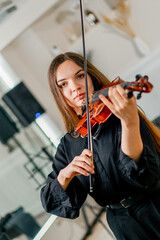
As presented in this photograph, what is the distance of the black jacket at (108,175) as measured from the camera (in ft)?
2.37

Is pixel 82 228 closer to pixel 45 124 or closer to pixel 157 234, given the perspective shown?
pixel 45 124

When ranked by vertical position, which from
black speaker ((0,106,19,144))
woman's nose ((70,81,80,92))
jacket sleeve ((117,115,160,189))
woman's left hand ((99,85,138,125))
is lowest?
jacket sleeve ((117,115,160,189))

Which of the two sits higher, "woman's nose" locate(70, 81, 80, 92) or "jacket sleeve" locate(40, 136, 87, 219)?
"woman's nose" locate(70, 81, 80, 92)

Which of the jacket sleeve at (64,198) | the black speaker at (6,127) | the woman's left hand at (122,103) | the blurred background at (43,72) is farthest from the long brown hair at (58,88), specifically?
the black speaker at (6,127)

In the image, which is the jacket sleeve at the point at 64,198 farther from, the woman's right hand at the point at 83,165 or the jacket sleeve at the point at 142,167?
the jacket sleeve at the point at 142,167

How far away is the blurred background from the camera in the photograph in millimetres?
1992

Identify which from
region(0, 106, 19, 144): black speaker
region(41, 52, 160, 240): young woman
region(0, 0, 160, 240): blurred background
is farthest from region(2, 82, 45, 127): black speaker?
region(41, 52, 160, 240): young woman

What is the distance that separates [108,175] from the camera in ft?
2.69

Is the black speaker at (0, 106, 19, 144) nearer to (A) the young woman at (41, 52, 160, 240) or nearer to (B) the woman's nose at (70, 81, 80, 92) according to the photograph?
(A) the young woman at (41, 52, 160, 240)

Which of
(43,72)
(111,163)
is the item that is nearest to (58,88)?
(111,163)

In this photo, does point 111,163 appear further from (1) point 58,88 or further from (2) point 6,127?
(2) point 6,127

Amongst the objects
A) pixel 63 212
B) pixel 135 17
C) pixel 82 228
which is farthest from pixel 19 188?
pixel 135 17

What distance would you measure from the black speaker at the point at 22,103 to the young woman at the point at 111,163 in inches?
44.3

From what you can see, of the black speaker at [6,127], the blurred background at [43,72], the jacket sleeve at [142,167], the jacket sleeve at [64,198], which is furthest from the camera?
the black speaker at [6,127]
